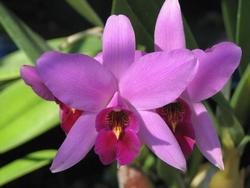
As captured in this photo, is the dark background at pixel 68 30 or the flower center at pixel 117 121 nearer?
the flower center at pixel 117 121

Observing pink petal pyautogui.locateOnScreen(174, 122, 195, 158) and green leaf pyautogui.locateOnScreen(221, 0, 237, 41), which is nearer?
pink petal pyautogui.locateOnScreen(174, 122, 195, 158)

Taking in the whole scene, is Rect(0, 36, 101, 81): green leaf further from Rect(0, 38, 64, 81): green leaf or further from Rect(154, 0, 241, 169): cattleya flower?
Rect(154, 0, 241, 169): cattleya flower

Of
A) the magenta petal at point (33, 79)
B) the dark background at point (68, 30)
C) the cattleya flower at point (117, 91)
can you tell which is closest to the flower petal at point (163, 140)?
the cattleya flower at point (117, 91)

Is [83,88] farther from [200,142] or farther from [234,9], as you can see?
[234,9]

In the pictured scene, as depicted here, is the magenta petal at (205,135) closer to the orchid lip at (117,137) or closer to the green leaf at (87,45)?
the orchid lip at (117,137)

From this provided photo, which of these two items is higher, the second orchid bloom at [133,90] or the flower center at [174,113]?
the second orchid bloom at [133,90]

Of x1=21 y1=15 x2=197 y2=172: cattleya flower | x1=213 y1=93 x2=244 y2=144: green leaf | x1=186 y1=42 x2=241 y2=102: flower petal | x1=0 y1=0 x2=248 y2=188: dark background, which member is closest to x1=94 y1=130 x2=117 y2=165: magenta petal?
x1=21 y1=15 x2=197 y2=172: cattleya flower

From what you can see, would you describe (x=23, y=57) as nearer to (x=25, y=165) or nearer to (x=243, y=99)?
(x=25, y=165)
